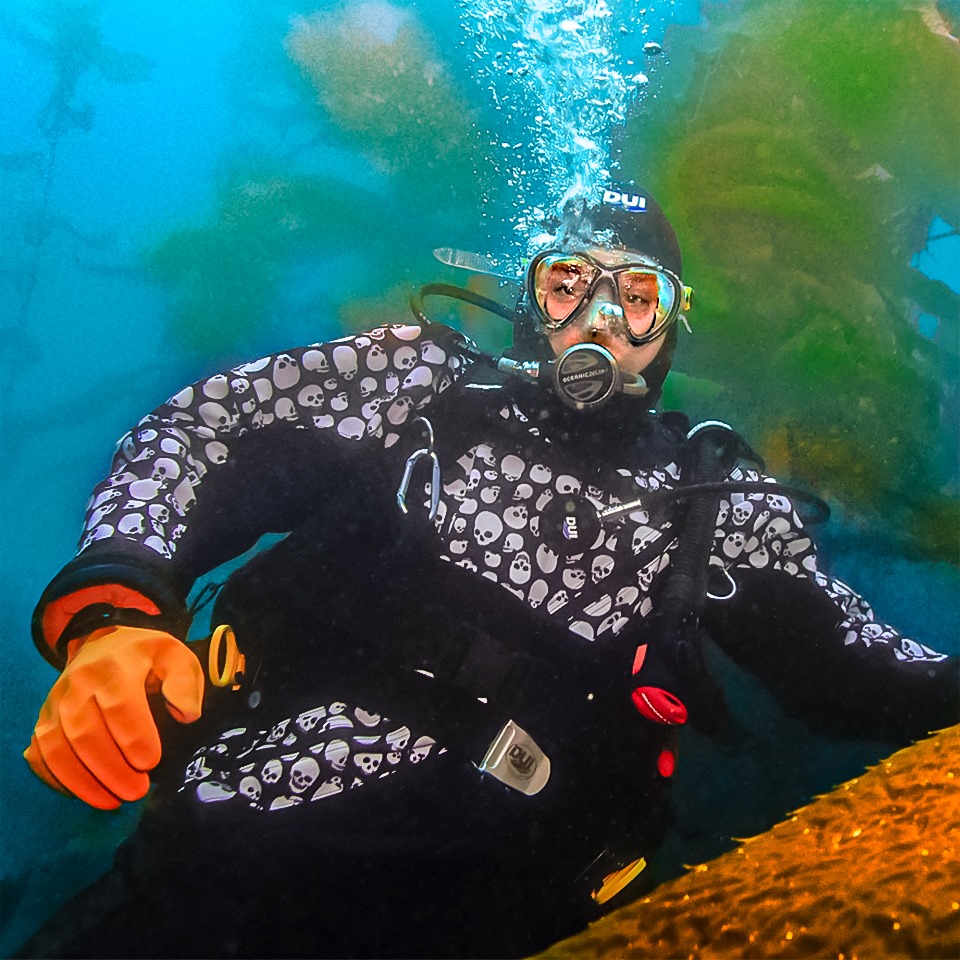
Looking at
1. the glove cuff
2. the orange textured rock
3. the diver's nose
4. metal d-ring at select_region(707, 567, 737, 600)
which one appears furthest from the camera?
metal d-ring at select_region(707, 567, 737, 600)

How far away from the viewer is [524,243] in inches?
166

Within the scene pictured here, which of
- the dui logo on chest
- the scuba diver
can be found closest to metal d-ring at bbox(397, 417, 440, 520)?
the scuba diver

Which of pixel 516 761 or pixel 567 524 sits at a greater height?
pixel 567 524

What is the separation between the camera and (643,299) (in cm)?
212

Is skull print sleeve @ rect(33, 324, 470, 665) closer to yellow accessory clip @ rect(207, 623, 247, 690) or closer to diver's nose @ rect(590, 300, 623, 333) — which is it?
yellow accessory clip @ rect(207, 623, 247, 690)

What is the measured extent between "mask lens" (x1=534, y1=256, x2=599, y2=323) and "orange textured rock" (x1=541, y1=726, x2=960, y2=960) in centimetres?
184

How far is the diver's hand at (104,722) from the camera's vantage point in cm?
132

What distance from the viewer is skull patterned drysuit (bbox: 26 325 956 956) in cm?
178

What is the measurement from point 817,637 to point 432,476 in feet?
5.52

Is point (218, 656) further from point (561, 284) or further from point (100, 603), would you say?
point (561, 284)

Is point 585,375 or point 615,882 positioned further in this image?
point 615,882

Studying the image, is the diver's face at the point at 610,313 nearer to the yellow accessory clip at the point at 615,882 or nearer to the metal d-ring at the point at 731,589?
the metal d-ring at the point at 731,589

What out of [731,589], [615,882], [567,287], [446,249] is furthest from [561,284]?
[615,882]

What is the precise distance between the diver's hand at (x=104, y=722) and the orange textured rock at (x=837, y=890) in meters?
1.43
